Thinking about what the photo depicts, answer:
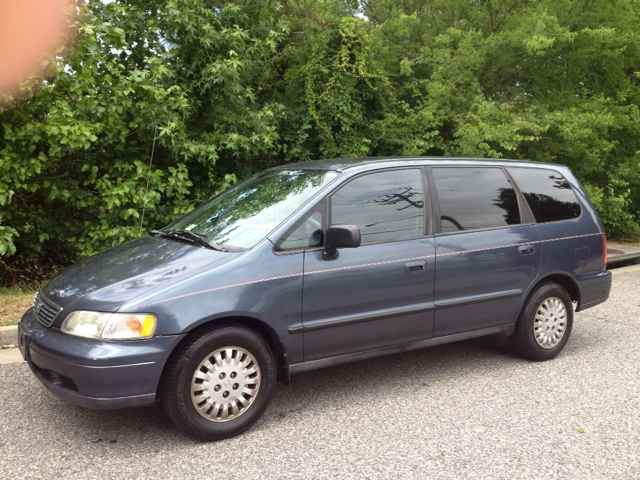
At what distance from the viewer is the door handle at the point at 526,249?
494 cm

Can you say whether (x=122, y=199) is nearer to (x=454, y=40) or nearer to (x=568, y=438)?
(x=568, y=438)

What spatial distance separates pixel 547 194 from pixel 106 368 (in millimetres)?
4057

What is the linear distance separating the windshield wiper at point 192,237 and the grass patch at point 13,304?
2262 mm

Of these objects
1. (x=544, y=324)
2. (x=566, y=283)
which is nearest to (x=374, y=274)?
(x=544, y=324)

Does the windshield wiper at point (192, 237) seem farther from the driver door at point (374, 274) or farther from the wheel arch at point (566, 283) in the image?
the wheel arch at point (566, 283)

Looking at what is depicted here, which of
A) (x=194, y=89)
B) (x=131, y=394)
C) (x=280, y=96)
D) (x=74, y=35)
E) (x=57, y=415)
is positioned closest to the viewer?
(x=131, y=394)

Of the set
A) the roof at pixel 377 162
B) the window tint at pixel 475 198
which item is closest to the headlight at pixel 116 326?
the roof at pixel 377 162

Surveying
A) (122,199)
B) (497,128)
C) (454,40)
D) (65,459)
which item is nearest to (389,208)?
(65,459)

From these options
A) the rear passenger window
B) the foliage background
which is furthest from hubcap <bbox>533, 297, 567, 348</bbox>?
the foliage background

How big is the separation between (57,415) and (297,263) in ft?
6.41

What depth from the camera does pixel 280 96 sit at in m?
11.1

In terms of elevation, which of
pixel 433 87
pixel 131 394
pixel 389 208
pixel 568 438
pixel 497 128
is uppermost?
pixel 433 87

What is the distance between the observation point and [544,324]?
204 inches

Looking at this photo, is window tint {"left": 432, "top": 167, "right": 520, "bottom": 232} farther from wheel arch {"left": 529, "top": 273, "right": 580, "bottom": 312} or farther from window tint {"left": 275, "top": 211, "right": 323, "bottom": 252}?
window tint {"left": 275, "top": 211, "right": 323, "bottom": 252}
